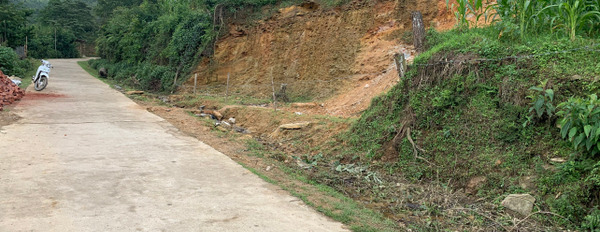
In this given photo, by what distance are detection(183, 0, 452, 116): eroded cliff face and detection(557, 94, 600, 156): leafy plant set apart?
269 inches

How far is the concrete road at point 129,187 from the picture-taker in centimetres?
368

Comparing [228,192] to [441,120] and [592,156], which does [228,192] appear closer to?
[441,120]

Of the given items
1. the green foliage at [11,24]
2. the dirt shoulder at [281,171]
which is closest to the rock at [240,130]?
the dirt shoulder at [281,171]

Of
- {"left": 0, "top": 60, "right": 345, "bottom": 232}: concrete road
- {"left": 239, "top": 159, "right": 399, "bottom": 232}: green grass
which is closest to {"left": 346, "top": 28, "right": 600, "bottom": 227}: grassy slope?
{"left": 239, "top": 159, "right": 399, "bottom": 232}: green grass

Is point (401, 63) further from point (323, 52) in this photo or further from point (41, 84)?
point (41, 84)

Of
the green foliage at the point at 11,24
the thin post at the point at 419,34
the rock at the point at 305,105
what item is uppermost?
the green foliage at the point at 11,24

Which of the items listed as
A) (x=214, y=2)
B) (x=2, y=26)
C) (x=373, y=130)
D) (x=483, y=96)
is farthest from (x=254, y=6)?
(x=2, y=26)

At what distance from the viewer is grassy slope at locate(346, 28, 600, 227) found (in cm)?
456

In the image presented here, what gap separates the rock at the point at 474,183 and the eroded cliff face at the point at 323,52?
6.14 m

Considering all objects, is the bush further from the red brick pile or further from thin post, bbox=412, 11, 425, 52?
thin post, bbox=412, 11, 425, 52

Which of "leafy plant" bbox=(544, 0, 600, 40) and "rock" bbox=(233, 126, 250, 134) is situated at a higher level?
"leafy plant" bbox=(544, 0, 600, 40)

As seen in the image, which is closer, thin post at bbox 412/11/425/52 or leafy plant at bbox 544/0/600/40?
leafy plant at bbox 544/0/600/40

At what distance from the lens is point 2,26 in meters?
27.7

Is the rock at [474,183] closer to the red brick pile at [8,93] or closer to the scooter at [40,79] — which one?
the red brick pile at [8,93]
